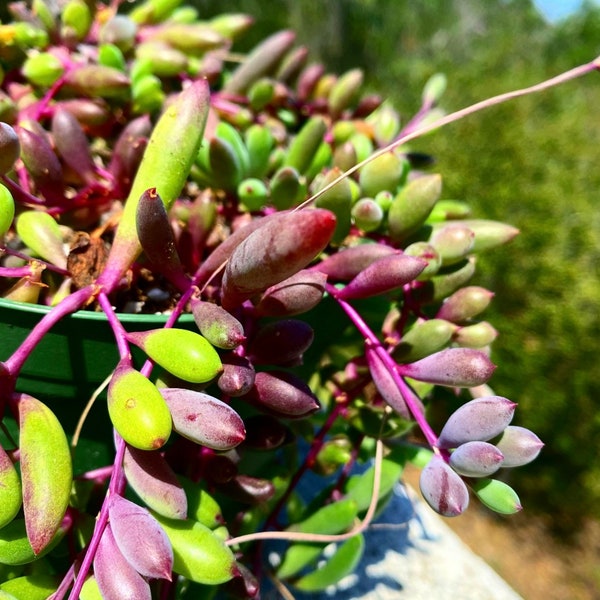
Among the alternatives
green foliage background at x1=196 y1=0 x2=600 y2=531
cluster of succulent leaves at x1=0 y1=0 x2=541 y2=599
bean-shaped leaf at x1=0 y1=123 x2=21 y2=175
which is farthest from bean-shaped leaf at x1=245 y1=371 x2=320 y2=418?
green foliage background at x1=196 y1=0 x2=600 y2=531

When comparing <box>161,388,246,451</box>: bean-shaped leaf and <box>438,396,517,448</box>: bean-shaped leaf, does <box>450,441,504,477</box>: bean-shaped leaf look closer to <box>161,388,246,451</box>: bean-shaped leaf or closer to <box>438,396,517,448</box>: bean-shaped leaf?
<box>438,396,517,448</box>: bean-shaped leaf

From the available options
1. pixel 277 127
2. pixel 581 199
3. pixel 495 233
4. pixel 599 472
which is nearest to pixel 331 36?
pixel 581 199

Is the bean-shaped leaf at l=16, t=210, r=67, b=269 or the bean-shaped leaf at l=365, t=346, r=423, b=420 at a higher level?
the bean-shaped leaf at l=16, t=210, r=67, b=269

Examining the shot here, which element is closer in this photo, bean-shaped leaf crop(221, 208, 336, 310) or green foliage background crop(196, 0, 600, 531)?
bean-shaped leaf crop(221, 208, 336, 310)

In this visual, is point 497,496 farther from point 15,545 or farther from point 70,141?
point 70,141

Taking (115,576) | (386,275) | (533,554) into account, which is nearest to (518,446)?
(386,275)

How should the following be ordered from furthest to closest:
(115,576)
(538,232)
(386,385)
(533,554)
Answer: (533,554), (538,232), (386,385), (115,576)

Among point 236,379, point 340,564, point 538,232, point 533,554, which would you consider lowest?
point 533,554

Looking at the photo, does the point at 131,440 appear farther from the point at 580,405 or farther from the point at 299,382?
the point at 580,405
